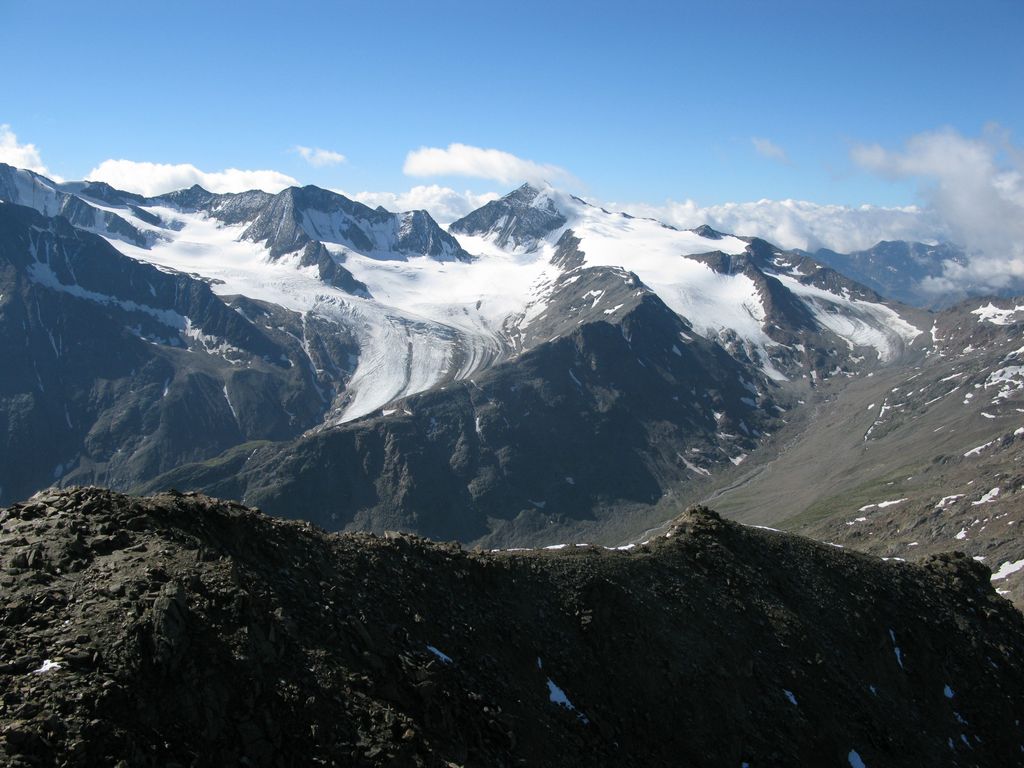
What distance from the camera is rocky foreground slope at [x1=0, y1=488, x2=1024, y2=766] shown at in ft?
79.2

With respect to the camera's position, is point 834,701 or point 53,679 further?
point 834,701

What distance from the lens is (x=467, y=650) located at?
3697 centimetres

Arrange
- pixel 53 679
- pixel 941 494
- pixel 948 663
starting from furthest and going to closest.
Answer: pixel 941 494
pixel 948 663
pixel 53 679

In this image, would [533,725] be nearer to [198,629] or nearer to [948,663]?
[198,629]

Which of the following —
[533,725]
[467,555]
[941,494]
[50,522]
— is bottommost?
[941,494]

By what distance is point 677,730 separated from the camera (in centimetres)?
4169

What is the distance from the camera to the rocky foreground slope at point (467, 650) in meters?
24.1

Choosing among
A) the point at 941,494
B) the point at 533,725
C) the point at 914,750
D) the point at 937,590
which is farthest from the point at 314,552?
the point at 941,494

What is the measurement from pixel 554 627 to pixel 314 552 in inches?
591

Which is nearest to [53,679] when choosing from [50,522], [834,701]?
[50,522]

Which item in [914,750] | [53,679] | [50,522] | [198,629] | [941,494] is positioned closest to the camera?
[53,679]

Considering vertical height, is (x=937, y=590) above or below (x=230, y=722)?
below

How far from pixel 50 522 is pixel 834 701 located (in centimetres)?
4742

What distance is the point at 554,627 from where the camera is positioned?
43.6m
